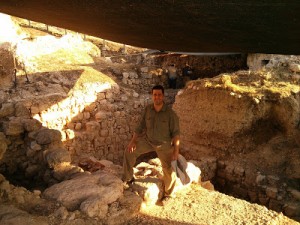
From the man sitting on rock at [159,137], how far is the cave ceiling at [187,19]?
120 cm

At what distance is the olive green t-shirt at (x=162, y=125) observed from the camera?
4.30 metres

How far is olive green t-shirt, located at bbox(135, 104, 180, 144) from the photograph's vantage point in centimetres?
430

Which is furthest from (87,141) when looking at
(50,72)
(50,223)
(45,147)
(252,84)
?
(50,223)

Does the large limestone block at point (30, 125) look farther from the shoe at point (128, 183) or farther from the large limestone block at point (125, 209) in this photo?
the large limestone block at point (125, 209)

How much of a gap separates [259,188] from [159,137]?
367 centimetres

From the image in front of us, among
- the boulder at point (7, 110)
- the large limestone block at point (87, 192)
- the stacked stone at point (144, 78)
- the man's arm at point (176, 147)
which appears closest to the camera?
the large limestone block at point (87, 192)

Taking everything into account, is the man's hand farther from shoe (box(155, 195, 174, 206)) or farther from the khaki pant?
shoe (box(155, 195, 174, 206))

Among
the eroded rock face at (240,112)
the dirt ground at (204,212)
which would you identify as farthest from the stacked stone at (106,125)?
the dirt ground at (204,212)

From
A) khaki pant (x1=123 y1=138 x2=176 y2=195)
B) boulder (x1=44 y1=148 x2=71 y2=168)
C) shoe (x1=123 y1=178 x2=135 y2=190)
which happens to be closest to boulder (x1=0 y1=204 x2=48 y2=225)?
boulder (x1=44 y1=148 x2=71 y2=168)

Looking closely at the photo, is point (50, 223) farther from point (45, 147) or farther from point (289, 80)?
point (289, 80)

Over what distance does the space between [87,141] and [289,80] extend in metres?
5.88

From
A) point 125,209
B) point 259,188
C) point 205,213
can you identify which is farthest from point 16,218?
point 259,188

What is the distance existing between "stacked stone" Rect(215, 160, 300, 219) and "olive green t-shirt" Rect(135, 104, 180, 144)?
3474mm

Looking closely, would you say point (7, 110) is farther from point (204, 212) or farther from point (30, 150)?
point (204, 212)
